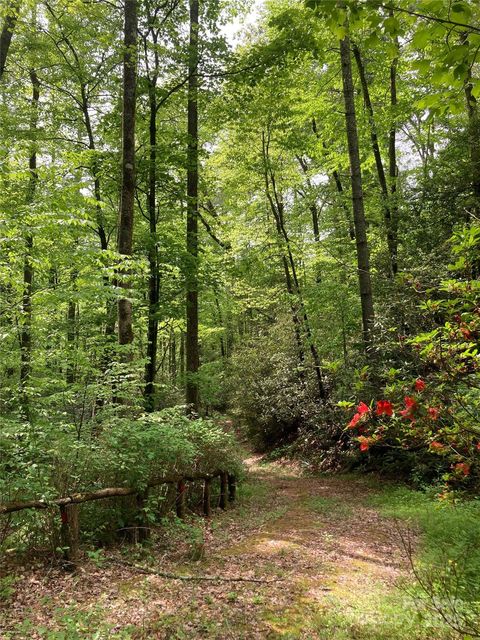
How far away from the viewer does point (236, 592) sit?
4.19 meters

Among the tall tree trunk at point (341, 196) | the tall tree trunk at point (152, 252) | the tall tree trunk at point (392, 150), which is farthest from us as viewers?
the tall tree trunk at point (341, 196)

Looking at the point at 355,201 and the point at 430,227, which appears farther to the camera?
the point at 430,227

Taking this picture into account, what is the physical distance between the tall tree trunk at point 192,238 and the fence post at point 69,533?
5.88 metres

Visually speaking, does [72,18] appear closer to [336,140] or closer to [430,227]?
[336,140]

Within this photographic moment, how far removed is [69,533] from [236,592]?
1920 millimetres

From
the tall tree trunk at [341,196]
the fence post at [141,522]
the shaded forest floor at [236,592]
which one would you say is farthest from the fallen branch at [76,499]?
the tall tree trunk at [341,196]

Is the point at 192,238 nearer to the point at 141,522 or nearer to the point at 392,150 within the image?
the point at 141,522

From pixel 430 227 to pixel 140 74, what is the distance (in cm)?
839

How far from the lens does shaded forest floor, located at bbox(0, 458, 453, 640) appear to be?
3.46m

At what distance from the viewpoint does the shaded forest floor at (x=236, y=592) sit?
11.4 feet

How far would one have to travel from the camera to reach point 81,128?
13.9 m

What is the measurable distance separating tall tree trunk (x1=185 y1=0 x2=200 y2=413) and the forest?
0.25 ft

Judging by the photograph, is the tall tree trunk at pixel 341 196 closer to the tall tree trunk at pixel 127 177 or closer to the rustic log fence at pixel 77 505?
the tall tree trunk at pixel 127 177

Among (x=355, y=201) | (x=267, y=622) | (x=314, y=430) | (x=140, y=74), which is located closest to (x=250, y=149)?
(x=140, y=74)
